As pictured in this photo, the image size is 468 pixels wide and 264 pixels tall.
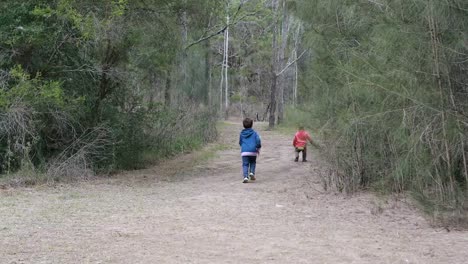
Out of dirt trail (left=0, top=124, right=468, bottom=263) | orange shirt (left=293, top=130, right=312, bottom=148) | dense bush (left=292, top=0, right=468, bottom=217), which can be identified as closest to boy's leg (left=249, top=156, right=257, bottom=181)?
dirt trail (left=0, top=124, right=468, bottom=263)

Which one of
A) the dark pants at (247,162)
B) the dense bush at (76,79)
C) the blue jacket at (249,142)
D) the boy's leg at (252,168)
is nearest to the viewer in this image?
the dense bush at (76,79)

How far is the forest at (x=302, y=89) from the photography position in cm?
764

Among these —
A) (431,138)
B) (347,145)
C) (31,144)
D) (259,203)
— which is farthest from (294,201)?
(31,144)

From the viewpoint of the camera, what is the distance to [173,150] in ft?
67.2

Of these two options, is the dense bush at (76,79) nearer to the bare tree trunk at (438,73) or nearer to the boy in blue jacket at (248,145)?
the boy in blue jacket at (248,145)

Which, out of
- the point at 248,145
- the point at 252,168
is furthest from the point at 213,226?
the point at 252,168

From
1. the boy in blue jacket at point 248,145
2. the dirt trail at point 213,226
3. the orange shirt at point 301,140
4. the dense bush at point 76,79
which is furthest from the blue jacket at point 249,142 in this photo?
the orange shirt at point 301,140

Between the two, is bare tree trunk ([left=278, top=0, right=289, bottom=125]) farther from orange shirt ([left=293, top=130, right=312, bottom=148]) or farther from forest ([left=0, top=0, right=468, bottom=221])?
forest ([left=0, top=0, right=468, bottom=221])

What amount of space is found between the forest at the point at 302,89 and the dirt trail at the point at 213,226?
2.64 feet

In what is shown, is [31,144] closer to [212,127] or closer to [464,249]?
[464,249]

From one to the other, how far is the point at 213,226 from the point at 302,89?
439 inches

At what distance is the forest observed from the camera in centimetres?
764

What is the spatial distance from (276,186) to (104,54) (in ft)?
19.0

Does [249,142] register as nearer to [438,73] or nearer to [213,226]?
[213,226]
